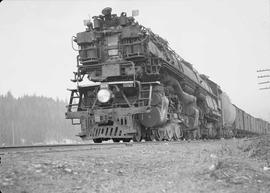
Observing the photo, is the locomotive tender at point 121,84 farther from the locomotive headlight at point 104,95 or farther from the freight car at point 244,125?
the freight car at point 244,125

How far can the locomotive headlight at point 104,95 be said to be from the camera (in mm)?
11164

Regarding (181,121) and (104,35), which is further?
(181,121)

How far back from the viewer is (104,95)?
11.2 metres

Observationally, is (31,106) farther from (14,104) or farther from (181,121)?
(181,121)

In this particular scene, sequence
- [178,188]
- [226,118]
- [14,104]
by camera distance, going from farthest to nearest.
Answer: [14,104] → [226,118] → [178,188]


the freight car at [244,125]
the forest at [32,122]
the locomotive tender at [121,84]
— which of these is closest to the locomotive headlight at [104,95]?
the locomotive tender at [121,84]

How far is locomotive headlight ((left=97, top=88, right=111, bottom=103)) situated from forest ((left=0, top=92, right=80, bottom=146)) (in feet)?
50.9

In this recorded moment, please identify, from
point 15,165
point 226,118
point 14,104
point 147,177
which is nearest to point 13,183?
point 15,165

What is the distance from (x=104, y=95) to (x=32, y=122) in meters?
32.0

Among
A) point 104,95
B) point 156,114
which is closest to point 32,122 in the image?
point 104,95

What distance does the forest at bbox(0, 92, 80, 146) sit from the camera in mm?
28891

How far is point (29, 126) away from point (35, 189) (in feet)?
116

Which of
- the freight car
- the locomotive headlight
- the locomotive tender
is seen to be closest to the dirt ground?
the locomotive tender

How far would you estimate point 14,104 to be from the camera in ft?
115
